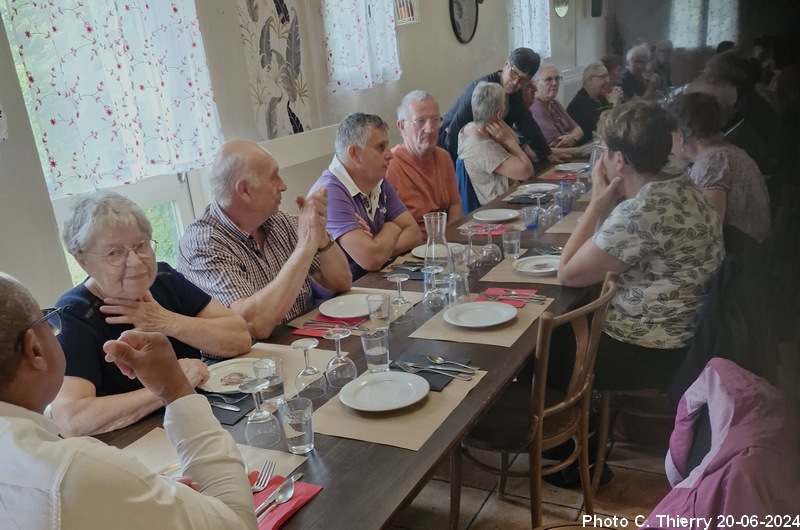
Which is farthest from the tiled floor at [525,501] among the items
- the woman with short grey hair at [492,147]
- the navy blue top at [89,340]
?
the woman with short grey hair at [492,147]

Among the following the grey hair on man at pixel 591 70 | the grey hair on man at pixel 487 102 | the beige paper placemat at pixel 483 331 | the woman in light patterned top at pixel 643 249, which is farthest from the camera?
the grey hair on man at pixel 487 102

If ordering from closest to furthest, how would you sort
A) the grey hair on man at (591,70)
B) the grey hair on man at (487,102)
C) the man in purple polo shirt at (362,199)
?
1. the grey hair on man at (591,70)
2. the man in purple polo shirt at (362,199)
3. the grey hair on man at (487,102)

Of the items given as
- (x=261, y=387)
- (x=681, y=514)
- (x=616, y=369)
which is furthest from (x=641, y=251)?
(x=261, y=387)

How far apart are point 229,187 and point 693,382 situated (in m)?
1.45

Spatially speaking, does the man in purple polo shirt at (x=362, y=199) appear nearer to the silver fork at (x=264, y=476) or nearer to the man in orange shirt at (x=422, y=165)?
the man in orange shirt at (x=422, y=165)

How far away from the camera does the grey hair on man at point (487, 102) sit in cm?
323

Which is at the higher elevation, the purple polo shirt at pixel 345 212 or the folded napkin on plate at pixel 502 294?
the purple polo shirt at pixel 345 212

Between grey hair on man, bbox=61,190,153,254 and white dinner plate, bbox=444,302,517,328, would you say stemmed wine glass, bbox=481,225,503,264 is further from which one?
grey hair on man, bbox=61,190,153,254

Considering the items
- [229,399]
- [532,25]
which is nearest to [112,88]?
[229,399]

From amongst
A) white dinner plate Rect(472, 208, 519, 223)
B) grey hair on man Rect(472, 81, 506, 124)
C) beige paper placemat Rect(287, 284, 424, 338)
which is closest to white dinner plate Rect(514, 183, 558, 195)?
white dinner plate Rect(472, 208, 519, 223)

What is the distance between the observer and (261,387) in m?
1.30

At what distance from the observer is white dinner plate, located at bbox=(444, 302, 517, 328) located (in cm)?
173

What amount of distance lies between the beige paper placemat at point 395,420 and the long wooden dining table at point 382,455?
2cm

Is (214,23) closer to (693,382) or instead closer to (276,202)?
(276,202)
